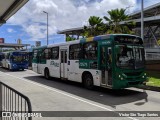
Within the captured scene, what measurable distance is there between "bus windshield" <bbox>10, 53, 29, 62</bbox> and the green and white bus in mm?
19797

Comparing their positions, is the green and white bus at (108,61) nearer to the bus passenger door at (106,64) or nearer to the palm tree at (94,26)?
the bus passenger door at (106,64)

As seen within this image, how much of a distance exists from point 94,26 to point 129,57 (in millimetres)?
35572

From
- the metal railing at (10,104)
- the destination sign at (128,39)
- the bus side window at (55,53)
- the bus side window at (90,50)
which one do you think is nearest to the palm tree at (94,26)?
the bus side window at (55,53)

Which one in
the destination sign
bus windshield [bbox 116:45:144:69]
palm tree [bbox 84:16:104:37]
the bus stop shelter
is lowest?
bus windshield [bbox 116:45:144:69]

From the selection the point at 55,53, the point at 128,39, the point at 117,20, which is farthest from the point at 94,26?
the point at 128,39

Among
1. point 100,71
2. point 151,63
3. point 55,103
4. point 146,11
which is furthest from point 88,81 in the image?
point 146,11

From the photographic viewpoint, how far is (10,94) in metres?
5.84

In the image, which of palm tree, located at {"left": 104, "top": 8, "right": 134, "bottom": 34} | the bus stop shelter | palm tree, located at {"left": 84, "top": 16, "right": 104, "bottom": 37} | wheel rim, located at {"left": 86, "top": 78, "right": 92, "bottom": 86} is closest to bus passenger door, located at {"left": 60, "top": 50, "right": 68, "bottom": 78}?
wheel rim, located at {"left": 86, "top": 78, "right": 92, "bottom": 86}

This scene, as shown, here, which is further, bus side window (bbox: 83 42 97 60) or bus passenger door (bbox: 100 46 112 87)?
bus side window (bbox: 83 42 97 60)

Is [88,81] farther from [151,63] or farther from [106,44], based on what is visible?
[151,63]

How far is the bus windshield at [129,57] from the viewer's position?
41.0 ft

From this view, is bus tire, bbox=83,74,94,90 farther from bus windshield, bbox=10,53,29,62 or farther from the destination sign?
bus windshield, bbox=10,53,29,62

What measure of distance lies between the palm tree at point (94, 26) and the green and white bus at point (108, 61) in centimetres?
2974

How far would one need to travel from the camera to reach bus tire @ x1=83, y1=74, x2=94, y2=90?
14427mm
